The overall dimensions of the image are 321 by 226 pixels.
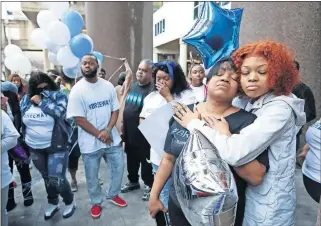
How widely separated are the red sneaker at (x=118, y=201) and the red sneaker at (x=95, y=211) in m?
0.21

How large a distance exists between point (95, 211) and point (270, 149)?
2.24 metres

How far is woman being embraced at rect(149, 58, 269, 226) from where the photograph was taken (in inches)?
47.8

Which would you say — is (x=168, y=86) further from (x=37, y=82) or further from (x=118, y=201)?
(x=118, y=201)

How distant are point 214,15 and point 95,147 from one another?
1.75 metres

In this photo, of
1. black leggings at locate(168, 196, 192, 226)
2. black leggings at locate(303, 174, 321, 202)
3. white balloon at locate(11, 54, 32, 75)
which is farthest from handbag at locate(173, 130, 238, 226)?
white balloon at locate(11, 54, 32, 75)

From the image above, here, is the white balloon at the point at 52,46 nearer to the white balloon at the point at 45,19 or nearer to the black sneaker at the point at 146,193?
the white balloon at the point at 45,19

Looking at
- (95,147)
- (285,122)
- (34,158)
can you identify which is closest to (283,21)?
(95,147)

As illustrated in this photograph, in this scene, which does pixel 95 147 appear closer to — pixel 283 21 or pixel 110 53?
pixel 283 21

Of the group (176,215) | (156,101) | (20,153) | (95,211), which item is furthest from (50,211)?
(176,215)

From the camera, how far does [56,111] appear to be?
2738 mm

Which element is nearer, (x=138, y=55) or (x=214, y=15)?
(x=214, y=15)

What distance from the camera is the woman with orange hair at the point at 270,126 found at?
1.15 metres

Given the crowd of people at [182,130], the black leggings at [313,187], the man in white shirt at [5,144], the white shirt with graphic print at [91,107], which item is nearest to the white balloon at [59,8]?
the crowd of people at [182,130]

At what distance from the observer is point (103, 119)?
2895 millimetres
